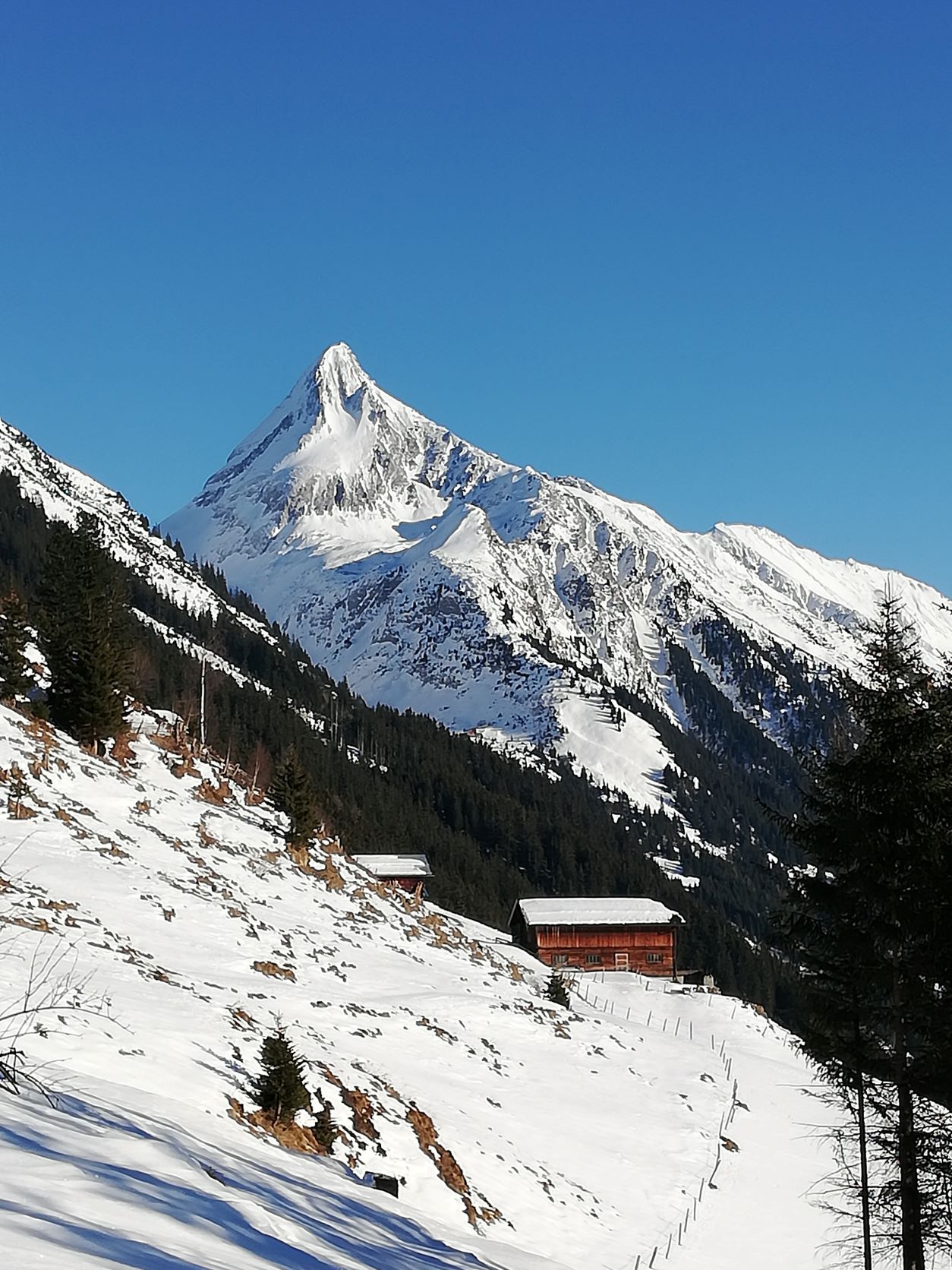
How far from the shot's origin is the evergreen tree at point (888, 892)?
49.0 ft

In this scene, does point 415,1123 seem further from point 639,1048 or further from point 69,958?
point 639,1048

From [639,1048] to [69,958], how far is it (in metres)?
26.4

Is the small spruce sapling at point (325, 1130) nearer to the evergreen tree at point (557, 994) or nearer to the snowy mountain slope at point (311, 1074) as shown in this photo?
the snowy mountain slope at point (311, 1074)

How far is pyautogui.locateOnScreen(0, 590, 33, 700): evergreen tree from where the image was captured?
145 ft

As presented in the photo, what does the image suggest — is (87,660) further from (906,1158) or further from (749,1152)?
(906,1158)

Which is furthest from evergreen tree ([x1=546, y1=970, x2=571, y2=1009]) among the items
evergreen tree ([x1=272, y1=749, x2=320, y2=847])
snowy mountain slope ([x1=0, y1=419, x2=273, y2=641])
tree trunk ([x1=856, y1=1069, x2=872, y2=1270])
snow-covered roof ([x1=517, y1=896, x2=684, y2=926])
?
snowy mountain slope ([x1=0, y1=419, x2=273, y2=641])

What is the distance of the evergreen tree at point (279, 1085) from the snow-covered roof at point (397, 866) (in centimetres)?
5258

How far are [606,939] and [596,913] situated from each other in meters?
1.97

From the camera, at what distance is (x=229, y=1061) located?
17.9 m

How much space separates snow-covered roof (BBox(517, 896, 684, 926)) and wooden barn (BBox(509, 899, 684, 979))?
56 mm

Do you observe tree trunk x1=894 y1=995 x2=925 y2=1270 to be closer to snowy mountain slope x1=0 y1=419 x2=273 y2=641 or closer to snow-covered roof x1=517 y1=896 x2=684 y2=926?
snow-covered roof x1=517 y1=896 x2=684 y2=926

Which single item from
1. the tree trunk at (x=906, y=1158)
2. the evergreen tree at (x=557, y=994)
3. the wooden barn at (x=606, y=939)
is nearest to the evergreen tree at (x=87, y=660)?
the evergreen tree at (x=557, y=994)

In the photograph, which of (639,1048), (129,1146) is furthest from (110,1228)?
(639,1048)

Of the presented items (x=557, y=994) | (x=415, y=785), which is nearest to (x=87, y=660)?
(x=557, y=994)
